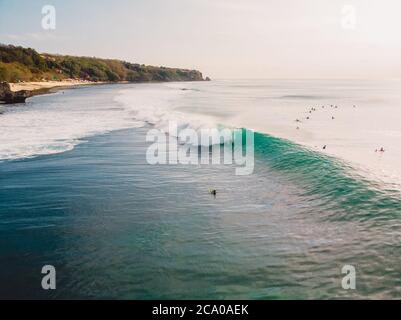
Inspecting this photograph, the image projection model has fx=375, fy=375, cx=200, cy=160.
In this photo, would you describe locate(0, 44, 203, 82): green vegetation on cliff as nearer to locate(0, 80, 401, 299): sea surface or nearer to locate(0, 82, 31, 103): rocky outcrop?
locate(0, 82, 31, 103): rocky outcrop

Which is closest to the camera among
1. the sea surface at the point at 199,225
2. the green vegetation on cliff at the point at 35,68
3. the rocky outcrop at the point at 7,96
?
the sea surface at the point at 199,225

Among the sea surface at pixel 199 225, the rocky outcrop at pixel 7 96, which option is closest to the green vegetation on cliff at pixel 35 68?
the rocky outcrop at pixel 7 96

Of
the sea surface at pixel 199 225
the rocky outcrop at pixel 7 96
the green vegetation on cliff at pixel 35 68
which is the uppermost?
the green vegetation on cliff at pixel 35 68

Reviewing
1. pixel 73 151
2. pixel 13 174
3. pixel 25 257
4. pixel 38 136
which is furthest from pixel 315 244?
pixel 38 136

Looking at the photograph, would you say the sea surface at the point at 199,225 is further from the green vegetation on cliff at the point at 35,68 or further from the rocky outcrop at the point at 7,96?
the green vegetation on cliff at the point at 35,68

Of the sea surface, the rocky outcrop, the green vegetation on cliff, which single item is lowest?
the sea surface

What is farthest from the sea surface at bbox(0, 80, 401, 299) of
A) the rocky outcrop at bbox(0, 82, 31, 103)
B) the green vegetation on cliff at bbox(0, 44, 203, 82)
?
the green vegetation on cliff at bbox(0, 44, 203, 82)

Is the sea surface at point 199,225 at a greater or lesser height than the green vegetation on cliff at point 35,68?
lesser

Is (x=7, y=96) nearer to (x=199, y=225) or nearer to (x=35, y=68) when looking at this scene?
(x=199, y=225)

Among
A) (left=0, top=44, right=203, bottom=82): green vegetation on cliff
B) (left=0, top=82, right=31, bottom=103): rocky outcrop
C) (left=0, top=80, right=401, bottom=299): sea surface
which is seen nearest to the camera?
(left=0, top=80, right=401, bottom=299): sea surface
